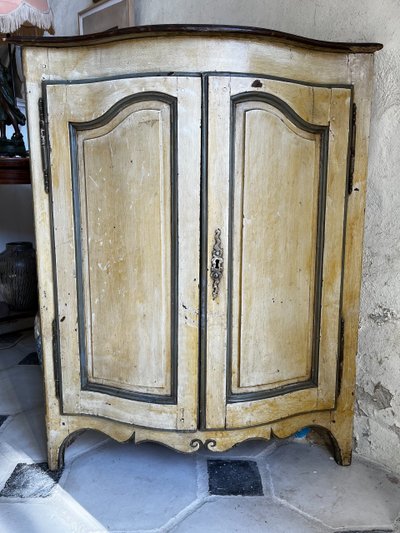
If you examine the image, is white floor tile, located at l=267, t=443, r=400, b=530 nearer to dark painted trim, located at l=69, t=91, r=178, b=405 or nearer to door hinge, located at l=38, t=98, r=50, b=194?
dark painted trim, located at l=69, t=91, r=178, b=405

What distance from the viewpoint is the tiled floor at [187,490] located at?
1.20 metres

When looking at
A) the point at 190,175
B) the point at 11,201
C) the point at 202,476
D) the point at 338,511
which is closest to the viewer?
the point at 190,175

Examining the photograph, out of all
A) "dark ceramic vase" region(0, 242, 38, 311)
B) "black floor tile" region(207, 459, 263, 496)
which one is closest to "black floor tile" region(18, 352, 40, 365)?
"dark ceramic vase" region(0, 242, 38, 311)

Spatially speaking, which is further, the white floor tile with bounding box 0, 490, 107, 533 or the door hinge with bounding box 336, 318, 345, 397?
the door hinge with bounding box 336, 318, 345, 397

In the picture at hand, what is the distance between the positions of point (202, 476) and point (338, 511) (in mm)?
396

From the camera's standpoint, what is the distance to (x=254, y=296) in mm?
1221

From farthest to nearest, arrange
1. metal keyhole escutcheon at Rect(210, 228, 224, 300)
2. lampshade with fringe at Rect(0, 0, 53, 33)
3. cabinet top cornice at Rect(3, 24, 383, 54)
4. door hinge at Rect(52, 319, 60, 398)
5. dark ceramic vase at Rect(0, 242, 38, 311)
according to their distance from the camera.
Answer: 1. dark ceramic vase at Rect(0, 242, 38, 311)
2. lampshade with fringe at Rect(0, 0, 53, 33)
3. door hinge at Rect(52, 319, 60, 398)
4. metal keyhole escutcheon at Rect(210, 228, 224, 300)
5. cabinet top cornice at Rect(3, 24, 383, 54)

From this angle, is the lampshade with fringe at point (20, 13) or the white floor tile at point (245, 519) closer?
the white floor tile at point (245, 519)

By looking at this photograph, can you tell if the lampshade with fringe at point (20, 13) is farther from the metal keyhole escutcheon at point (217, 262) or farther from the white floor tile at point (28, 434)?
the white floor tile at point (28, 434)

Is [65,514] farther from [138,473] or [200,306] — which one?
[200,306]

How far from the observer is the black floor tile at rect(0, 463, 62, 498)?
1.31 m


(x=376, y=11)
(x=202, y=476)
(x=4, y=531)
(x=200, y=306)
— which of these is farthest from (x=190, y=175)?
(x=4, y=531)

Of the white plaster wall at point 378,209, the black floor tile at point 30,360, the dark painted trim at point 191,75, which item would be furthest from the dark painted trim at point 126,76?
the black floor tile at point 30,360

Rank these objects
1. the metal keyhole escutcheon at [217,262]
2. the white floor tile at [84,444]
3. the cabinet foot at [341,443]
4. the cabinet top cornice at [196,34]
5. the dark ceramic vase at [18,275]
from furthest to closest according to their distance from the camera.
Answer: the dark ceramic vase at [18,275] < the white floor tile at [84,444] < the cabinet foot at [341,443] < the metal keyhole escutcheon at [217,262] < the cabinet top cornice at [196,34]
